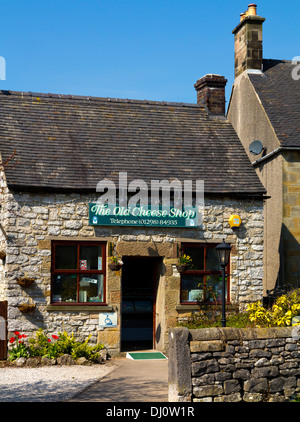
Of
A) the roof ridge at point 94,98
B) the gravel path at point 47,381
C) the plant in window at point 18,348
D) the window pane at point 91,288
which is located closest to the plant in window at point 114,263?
the window pane at point 91,288

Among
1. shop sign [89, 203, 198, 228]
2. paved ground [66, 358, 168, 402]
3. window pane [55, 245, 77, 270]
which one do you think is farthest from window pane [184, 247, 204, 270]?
window pane [55, 245, 77, 270]

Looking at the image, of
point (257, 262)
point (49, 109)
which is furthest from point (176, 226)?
point (49, 109)

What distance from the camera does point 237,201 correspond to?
14219 millimetres

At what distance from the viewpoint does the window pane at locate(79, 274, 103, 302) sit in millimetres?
13484

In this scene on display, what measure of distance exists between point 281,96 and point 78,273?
7890 mm

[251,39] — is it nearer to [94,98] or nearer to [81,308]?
[94,98]

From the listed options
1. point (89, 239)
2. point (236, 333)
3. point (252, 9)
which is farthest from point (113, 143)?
point (236, 333)

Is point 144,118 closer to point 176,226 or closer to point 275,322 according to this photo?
point 176,226

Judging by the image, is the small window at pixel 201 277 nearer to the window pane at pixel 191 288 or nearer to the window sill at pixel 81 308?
the window pane at pixel 191 288

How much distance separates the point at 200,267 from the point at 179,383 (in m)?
5.58

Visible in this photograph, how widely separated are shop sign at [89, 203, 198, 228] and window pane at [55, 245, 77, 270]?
74 centimetres

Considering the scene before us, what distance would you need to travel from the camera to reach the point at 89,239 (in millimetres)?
13352

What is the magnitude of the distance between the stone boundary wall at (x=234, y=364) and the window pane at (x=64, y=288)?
5.00m

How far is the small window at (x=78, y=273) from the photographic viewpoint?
1330 centimetres
